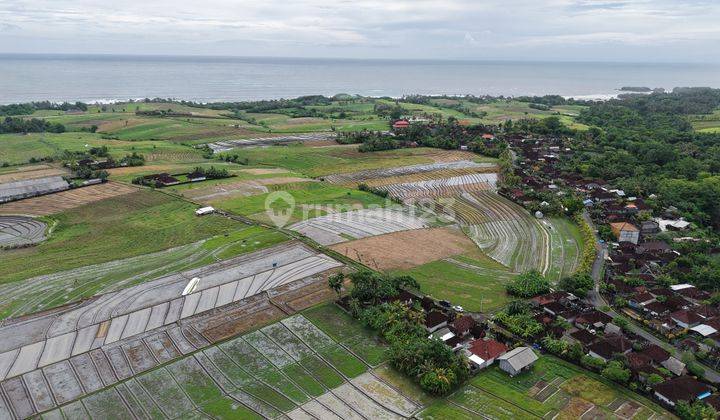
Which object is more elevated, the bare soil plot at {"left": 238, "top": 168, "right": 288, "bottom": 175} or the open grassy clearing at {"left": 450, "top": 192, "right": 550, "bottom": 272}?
the bare soil plot at {"left": 238, "top": 168, "right": 288, "bottom": 175}

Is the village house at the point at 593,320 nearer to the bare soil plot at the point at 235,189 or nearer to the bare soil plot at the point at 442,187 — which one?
the bare soil plot at the point at 442,187

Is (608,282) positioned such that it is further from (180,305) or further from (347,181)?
(347,181)

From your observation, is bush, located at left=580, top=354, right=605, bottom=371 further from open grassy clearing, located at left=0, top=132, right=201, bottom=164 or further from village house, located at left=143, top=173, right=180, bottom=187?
open grassy clearing, located at left=0, top=132, right=201, bottom=164

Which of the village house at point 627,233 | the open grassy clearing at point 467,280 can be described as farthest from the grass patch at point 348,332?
the village house at point 627,233

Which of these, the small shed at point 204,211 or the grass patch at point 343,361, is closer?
the grass patch at point 343,361

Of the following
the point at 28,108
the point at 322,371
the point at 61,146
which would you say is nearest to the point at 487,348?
the point at 322,371

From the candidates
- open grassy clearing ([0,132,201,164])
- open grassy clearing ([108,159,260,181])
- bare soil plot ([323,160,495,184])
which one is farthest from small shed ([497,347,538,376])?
open grassy clearing ([0,132,201,164])

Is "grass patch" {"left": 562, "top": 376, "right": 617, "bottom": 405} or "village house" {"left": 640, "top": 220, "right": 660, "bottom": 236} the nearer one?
"grass patch" {"left": 562, "top": 376, "right": 617, "bottom": 405}
